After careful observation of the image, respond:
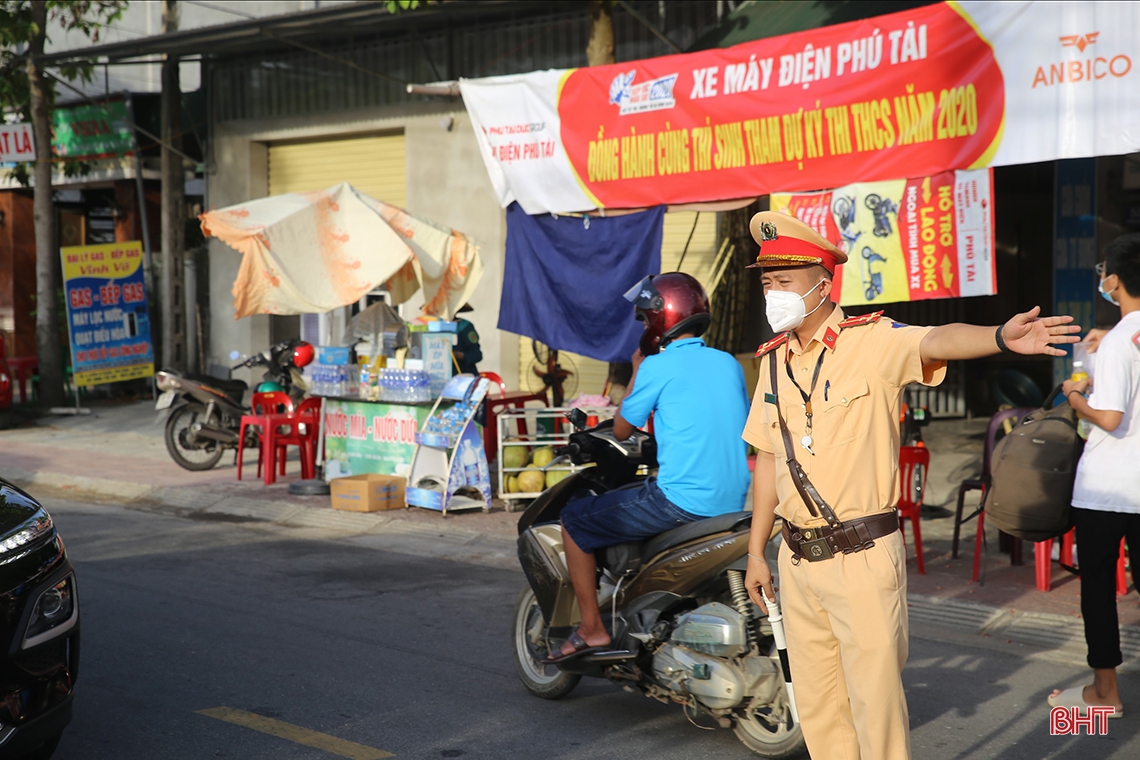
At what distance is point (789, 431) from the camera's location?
136 inches

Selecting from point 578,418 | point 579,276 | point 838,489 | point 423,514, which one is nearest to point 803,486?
point 838,489

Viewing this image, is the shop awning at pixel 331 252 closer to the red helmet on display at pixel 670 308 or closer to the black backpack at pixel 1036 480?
the red helmet on display at pixel 670 308

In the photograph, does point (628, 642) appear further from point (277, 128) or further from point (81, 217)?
point (81, 217)

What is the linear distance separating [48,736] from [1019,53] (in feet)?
22.8

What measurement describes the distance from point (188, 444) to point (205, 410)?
0.42m

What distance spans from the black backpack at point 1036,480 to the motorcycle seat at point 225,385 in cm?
918

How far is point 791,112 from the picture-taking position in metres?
8.60

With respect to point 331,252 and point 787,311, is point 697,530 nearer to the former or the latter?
point 787,311

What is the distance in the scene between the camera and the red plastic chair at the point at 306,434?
1154 centimetres

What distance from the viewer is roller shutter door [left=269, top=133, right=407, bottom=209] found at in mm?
16422

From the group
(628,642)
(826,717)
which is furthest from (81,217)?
(826,717)

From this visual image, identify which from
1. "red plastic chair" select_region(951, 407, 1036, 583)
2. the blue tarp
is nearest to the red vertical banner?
"red plastic chair" select_region(951, 407, 1036, 583)

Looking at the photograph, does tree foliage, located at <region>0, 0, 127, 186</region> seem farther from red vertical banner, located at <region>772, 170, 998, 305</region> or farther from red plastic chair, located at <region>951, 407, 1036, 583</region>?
red plastic chair, located at <region>951, 407, 1036, 583</region>

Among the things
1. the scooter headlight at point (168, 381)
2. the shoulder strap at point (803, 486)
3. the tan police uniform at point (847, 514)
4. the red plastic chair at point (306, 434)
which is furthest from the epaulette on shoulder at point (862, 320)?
the scooter headlight at point (168, 381)
